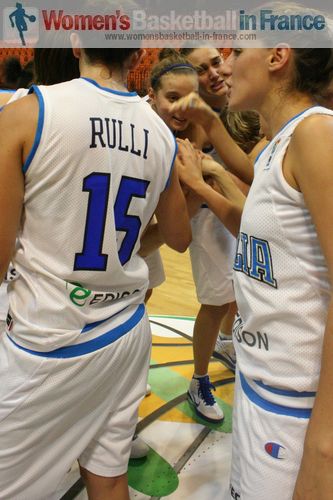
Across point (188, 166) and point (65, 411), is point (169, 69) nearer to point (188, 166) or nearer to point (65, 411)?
point (188, 166)

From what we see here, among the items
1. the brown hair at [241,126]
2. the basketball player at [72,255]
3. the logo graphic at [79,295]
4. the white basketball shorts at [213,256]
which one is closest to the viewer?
the basketball player at [72,255]

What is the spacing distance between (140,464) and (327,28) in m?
1.63

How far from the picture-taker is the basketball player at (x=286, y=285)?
0.81 metres

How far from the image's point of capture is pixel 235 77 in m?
1.10

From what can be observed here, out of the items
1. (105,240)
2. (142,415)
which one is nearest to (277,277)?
(105,240)

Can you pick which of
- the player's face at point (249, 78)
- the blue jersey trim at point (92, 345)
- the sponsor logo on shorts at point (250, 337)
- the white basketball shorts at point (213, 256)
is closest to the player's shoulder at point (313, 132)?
the player's face at point (249, 78)

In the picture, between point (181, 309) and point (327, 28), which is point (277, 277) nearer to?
point (327, 28)

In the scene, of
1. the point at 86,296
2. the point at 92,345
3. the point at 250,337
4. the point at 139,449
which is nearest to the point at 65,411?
the point at 92,345

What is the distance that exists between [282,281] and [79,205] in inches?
17.4

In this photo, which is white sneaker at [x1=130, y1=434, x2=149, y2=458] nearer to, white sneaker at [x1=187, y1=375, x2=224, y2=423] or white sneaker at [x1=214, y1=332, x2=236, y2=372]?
white sneaker at [x1=187, y1=375, x2=224, y2=423]

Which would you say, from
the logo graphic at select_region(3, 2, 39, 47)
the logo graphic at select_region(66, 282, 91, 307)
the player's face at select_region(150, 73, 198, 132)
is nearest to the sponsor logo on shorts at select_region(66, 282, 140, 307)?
the logo graphic at select_region(66, 282, 91, 307)

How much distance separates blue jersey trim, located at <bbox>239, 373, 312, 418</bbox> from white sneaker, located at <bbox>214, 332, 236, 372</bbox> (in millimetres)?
1734

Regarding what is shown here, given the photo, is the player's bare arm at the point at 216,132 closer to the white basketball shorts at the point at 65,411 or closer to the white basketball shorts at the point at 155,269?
the white basketball shorts at the point at 155,269

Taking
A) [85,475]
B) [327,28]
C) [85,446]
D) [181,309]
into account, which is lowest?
[181,309]
